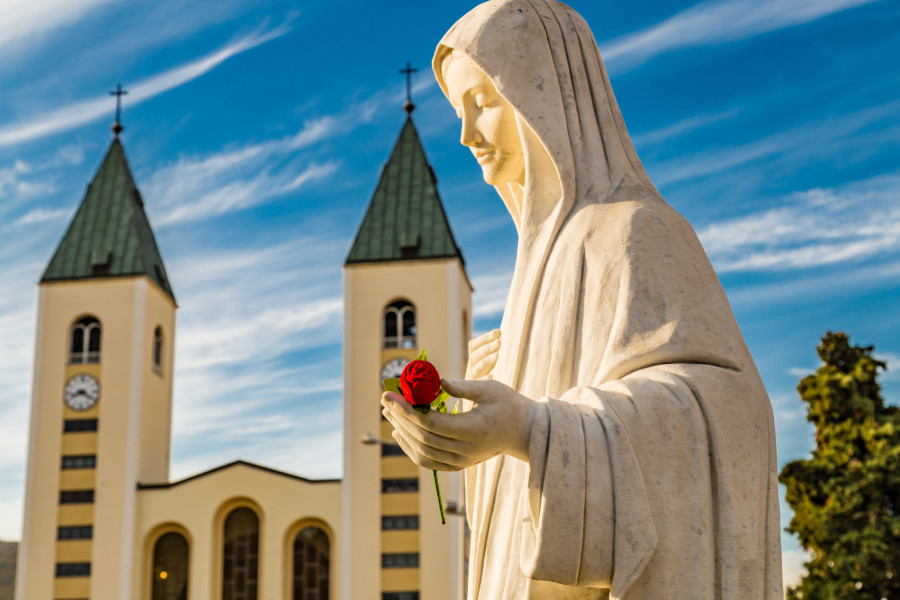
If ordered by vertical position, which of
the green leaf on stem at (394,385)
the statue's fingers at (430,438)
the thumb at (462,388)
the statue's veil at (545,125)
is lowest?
the statue's fingers at (430,438)

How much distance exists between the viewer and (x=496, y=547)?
268cm

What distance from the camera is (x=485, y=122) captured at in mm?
3016

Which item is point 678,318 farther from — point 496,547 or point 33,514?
point 33,514

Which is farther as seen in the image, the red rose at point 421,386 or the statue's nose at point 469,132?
the statue's nose at point 469,132

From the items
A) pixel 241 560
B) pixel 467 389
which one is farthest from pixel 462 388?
pixel 241 560

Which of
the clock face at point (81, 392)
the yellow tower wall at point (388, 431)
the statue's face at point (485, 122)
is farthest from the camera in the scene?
the clock face at point (81, 392)

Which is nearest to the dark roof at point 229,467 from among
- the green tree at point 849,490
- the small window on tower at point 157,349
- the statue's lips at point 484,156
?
the small window on tower at point 157,349

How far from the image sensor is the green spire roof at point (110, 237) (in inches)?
1900

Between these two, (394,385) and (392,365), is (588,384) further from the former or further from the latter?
(392,365)

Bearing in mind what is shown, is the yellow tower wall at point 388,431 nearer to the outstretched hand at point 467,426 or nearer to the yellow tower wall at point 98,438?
the yellow tower wall at point 98,438

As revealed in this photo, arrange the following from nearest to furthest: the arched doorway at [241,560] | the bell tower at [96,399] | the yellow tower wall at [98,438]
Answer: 1. the yellow tower wall at [98,438]
2. the bell tower at [96,399]
3. the arched doorway at [241,560]

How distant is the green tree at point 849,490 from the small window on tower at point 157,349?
3164 centimetres

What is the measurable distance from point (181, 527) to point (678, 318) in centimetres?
4640

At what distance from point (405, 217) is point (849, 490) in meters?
28.2
